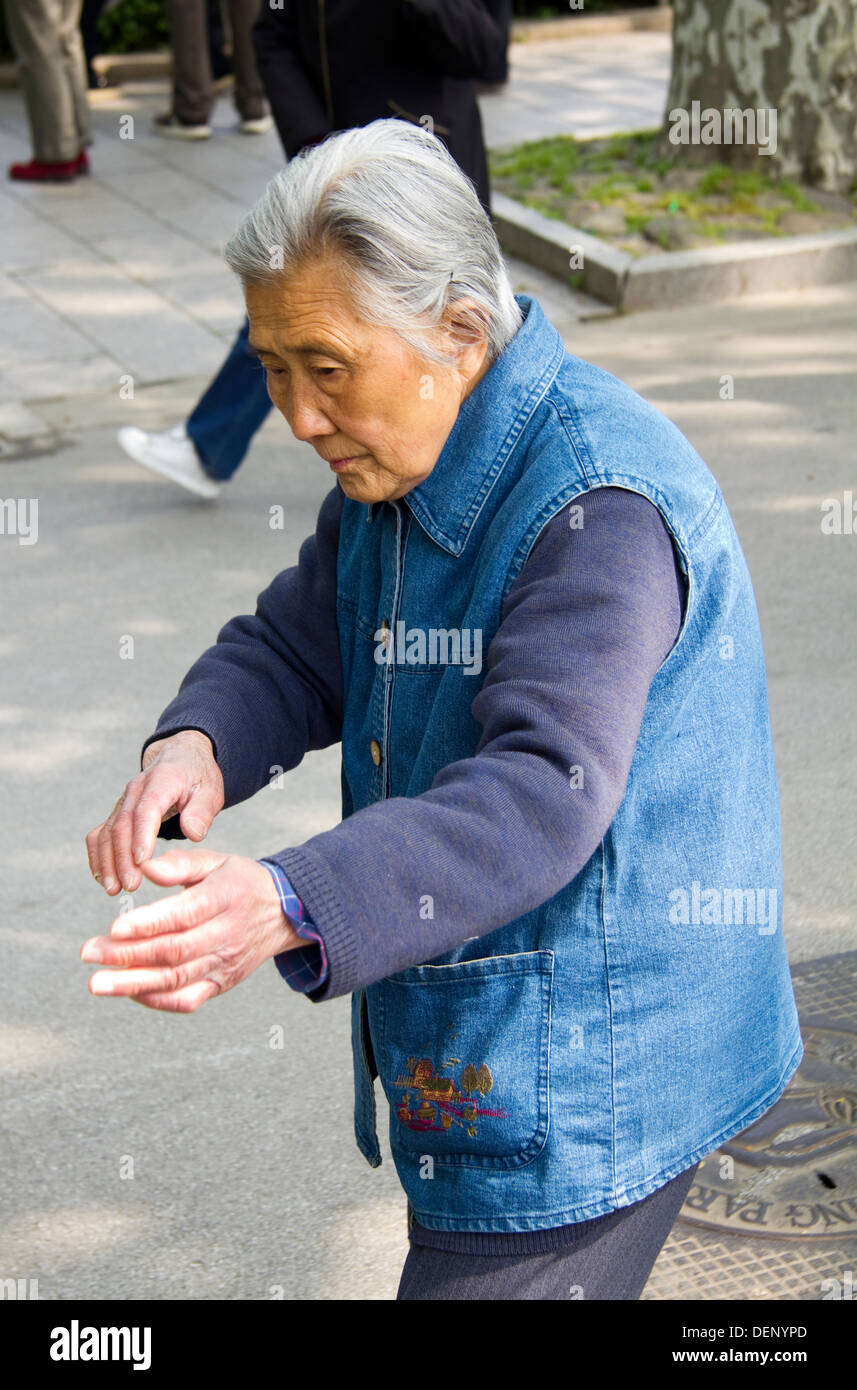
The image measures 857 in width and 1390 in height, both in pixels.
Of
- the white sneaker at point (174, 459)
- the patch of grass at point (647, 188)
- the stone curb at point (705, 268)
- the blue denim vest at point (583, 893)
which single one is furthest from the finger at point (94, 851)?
the patch of grass at point (647, 188)

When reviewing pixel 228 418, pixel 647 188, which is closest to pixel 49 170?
pixel 647 188

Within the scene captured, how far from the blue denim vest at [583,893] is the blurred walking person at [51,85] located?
27.7ft

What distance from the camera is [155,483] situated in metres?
6.34

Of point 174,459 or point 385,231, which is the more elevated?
point 385,231

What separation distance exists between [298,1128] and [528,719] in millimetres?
1928

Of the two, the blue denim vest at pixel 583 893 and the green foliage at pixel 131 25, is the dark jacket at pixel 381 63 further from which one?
the green foliage at pixel 131 25

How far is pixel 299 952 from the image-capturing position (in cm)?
143

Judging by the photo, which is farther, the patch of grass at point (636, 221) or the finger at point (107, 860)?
the patch of grass at point (636, 221)

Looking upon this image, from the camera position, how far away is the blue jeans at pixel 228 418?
5.67 metres

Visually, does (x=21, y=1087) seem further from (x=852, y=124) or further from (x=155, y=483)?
(x=852, y=124)

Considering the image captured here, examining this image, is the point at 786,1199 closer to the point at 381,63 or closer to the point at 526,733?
the point at 526,733

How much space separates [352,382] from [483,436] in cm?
15

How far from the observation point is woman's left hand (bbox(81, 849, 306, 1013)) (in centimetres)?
134

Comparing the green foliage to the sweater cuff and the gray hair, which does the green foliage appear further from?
the sweater cuff
